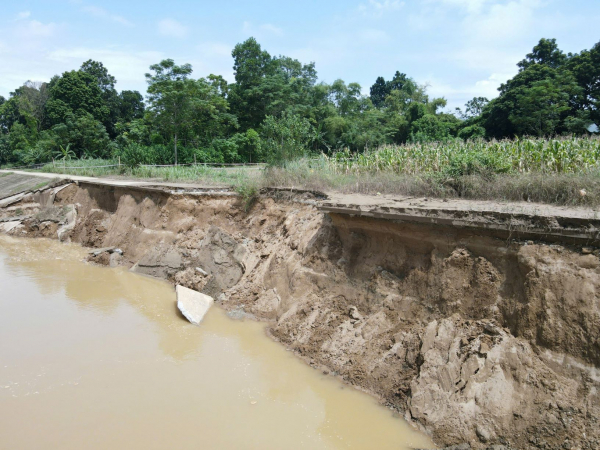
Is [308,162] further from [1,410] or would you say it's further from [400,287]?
[1,410]

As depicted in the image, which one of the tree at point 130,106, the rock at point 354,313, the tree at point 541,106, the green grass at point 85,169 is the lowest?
the rock at point 354,313

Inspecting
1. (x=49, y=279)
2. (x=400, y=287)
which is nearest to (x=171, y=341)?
(x=400, y=287)

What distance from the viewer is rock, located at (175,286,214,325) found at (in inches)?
277

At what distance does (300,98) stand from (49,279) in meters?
23.7

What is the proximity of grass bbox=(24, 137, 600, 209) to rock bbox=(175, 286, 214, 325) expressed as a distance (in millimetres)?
2869

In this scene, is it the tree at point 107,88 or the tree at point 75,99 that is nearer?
the tree at point 75,99

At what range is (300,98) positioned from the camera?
1172 inches

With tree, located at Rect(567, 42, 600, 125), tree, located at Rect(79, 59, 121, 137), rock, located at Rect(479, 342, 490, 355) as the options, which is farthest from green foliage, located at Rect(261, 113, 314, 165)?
tree, located at Rect(79, 59, 121, 137)

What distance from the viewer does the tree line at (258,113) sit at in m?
19.8

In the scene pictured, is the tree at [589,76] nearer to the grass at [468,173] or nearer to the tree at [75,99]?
the grass at [468,173]

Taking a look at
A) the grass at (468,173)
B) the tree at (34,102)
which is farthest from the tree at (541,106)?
the tree at (34,102)

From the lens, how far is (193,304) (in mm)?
7312

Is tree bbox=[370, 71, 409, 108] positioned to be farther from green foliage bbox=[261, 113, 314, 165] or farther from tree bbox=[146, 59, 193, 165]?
green foliage bbox=[261, 113, 314, 165]

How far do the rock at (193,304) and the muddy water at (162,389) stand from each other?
15cm
